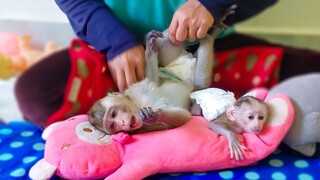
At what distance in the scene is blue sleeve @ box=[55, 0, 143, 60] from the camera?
1.63ft

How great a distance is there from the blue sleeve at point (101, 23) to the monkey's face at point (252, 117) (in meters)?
0.14

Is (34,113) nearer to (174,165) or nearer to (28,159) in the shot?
(28,159)

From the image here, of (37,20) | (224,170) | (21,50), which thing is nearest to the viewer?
(224,170)

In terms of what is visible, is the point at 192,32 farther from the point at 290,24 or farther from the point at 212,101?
the point at 290,24

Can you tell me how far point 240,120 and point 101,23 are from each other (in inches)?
7.6

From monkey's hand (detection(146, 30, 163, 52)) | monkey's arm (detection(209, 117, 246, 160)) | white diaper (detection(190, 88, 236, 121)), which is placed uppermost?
monkey's hand (detection(146, 30, 163, 52))

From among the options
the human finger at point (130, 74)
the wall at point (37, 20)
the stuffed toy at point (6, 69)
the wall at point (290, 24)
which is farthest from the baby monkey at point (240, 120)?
the stuffed toy at point (6, 69)

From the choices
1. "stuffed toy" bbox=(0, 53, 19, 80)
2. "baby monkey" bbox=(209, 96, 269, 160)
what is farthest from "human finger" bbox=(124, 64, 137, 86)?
"stuffed toy" bbox=(0, 53, 19, 80)

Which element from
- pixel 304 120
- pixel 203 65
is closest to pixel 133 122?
pixel 203 65

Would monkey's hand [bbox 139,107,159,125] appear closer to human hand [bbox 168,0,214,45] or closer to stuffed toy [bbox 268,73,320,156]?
human hand [bbox 168,0,214,45]

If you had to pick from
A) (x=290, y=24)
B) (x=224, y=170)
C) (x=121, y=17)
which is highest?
(x=121, y=17)

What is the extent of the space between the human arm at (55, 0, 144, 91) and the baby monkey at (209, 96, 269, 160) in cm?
11

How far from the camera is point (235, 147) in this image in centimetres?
54

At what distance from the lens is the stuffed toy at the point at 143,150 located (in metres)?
0.53
